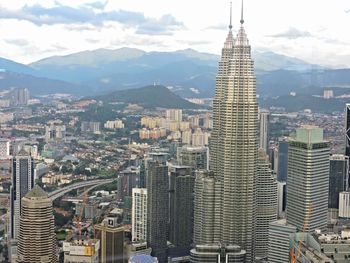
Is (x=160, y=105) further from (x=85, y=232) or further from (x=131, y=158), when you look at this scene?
(x=85, y=232)

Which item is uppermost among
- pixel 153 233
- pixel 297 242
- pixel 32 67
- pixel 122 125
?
pixel 32 67

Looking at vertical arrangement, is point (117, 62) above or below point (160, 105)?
above

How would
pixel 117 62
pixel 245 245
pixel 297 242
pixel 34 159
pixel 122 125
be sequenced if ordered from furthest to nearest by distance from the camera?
pixel 122 125 < pixel 117 62 < pixel 34 159 < pixel 245 245 < pixel 297 242

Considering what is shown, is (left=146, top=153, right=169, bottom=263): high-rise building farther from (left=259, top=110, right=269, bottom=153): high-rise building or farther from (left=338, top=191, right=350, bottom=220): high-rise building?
(left=338, top=191, right=350, bottom=220): high-rise building

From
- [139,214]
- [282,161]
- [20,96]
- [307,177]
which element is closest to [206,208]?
[139,214]

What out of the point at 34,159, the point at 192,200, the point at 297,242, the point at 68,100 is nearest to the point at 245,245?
the point at 192,200

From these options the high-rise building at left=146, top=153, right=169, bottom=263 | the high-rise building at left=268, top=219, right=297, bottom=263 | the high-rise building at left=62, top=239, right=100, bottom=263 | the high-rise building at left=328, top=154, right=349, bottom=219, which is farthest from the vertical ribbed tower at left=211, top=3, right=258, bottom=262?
the high-rise building at left=62, top=239, right=100, bottom=263
